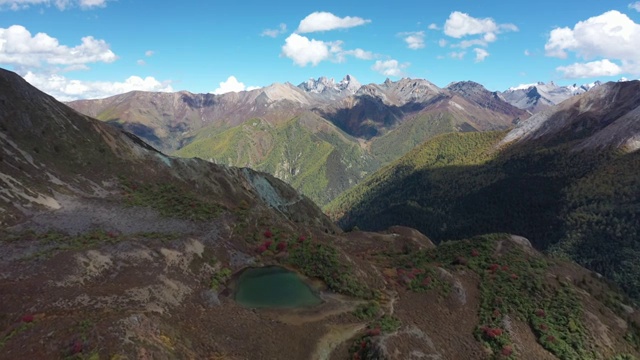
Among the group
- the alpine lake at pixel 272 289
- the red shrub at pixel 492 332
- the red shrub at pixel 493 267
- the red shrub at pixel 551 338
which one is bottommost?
the red shrub at pixel 551 338

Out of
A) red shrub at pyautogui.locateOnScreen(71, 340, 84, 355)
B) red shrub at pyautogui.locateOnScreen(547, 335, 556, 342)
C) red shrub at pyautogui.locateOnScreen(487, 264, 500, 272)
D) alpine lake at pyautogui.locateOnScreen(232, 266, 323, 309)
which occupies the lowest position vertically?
red shrub at pyautogui.locateOnScreen(547, 335, 556, 342)

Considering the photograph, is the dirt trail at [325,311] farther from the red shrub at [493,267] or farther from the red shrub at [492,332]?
the red shrub at [493,267]

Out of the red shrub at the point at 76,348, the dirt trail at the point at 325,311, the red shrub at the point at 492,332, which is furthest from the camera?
the red shrub at the point at 492,332

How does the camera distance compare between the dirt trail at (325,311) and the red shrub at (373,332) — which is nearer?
the red shrub at (373,332)

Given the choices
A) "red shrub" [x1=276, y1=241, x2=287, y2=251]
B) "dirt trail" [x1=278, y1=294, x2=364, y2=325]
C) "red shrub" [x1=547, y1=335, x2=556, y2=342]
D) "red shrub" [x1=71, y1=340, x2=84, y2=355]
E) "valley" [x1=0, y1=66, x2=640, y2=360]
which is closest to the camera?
"red shrub" [x1=71, y1=340, x2=84, y2=355]

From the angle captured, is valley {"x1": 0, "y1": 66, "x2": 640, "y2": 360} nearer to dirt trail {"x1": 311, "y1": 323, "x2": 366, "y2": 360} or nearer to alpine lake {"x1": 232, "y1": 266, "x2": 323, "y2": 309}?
dirt trail {"x1": 311, "y1": 323, "x2": 366, "y2": 360}

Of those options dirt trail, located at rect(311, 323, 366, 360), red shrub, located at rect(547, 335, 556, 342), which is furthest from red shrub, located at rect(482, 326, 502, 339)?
dirt trail, located at rect(311, 323, 366, 360)

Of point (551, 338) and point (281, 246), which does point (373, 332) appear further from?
point (281, 246)

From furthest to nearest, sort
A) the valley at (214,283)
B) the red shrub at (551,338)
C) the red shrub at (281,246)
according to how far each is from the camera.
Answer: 1. the red shrub at (281,246)
2. the red shrub at (551,338)
3. the valley at (214,283)

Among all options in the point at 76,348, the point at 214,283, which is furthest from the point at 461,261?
the point at 76,348

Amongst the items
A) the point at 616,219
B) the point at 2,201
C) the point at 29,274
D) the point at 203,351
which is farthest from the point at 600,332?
the point at 616,219

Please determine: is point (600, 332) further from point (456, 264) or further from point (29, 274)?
point (29, 274)

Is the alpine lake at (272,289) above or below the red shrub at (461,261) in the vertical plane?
below

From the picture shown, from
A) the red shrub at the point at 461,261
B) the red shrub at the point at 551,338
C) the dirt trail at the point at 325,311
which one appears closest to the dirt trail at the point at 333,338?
the dirt trail at the point at 325,311
